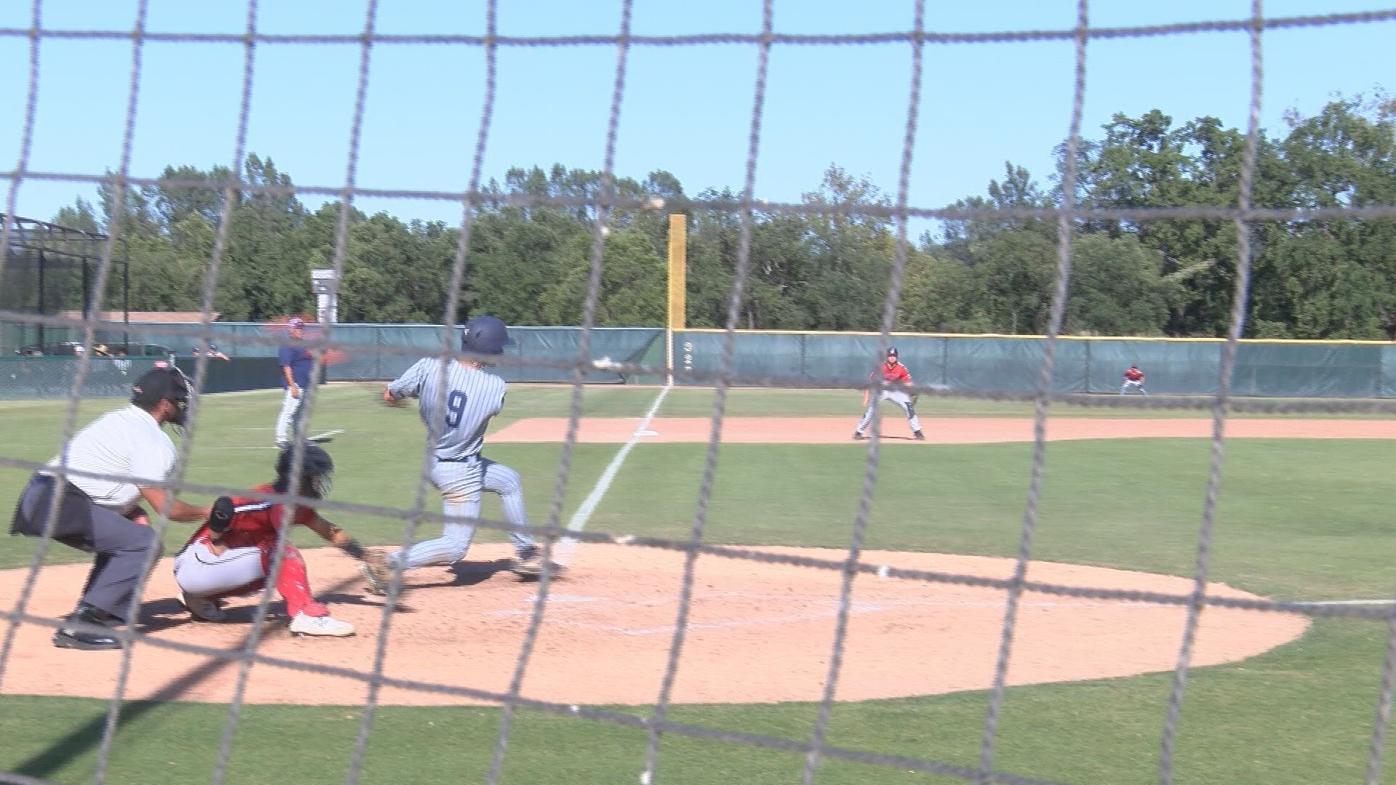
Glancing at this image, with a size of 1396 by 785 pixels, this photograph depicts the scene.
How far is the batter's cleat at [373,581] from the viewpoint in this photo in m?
7.55

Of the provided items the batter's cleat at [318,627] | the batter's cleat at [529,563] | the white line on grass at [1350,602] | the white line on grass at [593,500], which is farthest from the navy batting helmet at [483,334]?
the white line on grass at [1350,602]

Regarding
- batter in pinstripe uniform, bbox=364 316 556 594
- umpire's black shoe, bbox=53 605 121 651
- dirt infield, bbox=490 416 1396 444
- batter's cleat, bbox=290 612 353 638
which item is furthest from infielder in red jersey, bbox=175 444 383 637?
dirt infield, bbox=490 416 1396 444

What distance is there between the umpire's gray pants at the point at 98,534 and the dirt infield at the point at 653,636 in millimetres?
311

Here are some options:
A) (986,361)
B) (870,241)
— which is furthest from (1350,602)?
(986,361)

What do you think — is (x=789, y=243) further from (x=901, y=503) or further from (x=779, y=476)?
(x=779, y=476)

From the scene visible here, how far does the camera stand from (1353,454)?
19266 mm

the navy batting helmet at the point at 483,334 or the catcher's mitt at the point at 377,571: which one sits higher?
the navy batting helmet at the point at 483,334

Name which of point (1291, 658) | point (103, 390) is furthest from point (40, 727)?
point (103, 390)

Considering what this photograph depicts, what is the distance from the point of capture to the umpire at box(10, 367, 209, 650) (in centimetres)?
600

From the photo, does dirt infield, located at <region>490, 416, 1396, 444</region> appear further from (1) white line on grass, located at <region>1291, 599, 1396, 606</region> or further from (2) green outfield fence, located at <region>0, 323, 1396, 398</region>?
(1) white line on grass, located at <region>1291, 599, 1396, 606</region>

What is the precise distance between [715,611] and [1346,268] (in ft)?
12.7

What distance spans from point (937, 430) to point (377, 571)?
17.4 m

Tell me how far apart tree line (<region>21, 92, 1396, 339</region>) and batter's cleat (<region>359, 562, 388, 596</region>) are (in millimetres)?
1568

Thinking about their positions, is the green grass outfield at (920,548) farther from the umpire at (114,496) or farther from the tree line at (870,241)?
the tree line at (870,241)
